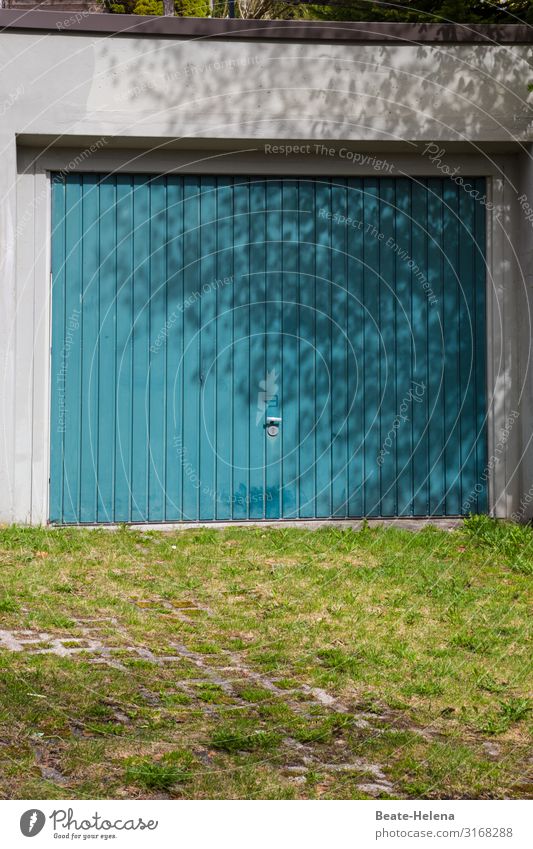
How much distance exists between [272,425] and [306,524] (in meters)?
0.93

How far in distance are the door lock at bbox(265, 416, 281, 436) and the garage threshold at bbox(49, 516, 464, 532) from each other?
2.57 feet

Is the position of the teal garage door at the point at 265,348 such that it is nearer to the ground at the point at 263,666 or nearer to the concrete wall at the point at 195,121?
the concrete wall at the point at 195,121

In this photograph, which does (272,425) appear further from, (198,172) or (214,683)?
(214,683)

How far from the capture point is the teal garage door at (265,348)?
9656 mm

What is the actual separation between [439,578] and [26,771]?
4200 mm

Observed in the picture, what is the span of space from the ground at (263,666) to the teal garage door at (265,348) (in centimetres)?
79

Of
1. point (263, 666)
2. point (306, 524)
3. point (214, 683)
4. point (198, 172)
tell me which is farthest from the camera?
point (306, 524)

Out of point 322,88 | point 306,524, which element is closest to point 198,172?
point 322,88

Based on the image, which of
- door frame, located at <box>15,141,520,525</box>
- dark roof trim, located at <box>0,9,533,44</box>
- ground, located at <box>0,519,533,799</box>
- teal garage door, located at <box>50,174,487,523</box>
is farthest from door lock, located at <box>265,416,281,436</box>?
dark roof trim, located at <box>0,9,533,44</box>

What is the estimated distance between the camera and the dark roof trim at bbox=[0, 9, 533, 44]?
9172 millimetres

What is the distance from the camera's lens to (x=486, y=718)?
16.2ft

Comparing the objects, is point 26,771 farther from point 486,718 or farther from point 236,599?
point 236,599

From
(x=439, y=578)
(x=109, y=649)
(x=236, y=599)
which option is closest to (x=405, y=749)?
(x=109, y=649)

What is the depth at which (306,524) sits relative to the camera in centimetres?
986
